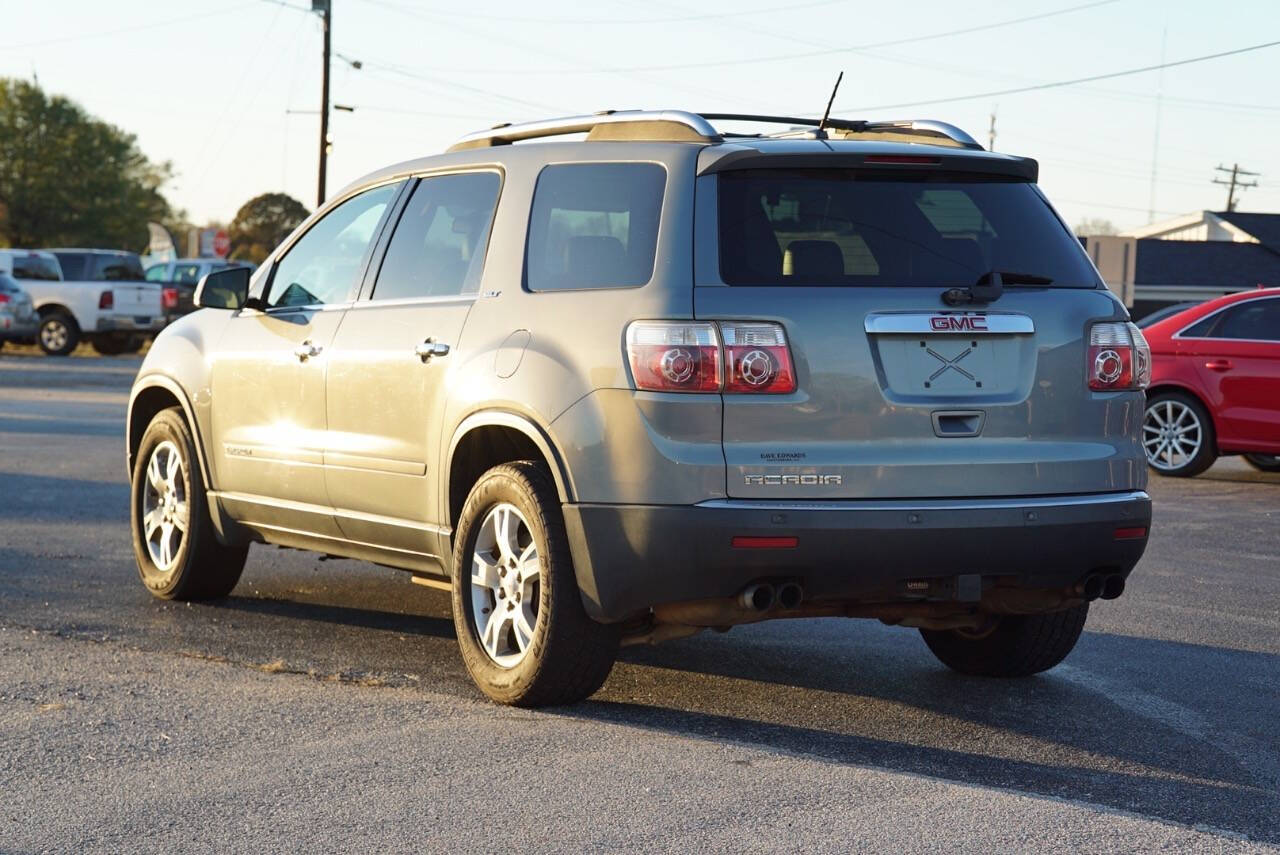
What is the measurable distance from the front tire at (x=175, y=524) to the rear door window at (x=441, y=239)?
1629 millimetres

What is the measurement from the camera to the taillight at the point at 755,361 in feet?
17.6

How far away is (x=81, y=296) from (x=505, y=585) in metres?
29.2

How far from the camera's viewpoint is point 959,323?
556 cm

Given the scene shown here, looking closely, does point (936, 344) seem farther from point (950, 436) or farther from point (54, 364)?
point (54, 364)

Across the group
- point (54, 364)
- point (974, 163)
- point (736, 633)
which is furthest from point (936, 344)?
point (54, 364)

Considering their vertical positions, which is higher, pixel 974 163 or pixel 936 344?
pixel 974 163

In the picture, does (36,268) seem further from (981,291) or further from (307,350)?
(981,291)

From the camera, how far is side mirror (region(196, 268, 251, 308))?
25.8 ft

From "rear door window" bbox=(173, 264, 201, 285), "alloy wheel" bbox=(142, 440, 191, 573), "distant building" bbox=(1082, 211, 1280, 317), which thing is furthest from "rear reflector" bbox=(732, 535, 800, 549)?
"distant building" bbox=(1082, 211, 1280, 317)

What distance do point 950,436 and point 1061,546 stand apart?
20.2 inches

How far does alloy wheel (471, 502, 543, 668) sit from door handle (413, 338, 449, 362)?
64cm

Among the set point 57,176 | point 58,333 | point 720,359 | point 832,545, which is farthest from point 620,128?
point 57,176

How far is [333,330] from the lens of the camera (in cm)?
709

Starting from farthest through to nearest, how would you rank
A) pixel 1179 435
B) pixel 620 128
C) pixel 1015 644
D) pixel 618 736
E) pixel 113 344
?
pixel 113 344
pixel 1179 435
pixel 1015 644
pixel 620 128
pixel 618 736
